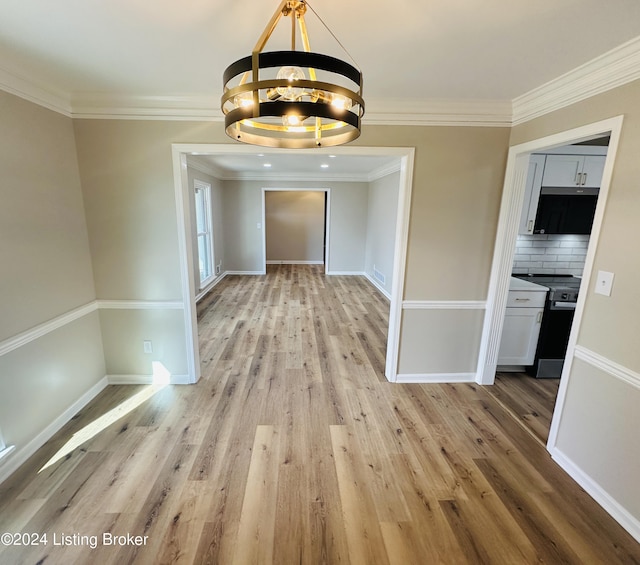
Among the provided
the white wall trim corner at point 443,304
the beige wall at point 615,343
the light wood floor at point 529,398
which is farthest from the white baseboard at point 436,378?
the beige wall at point 615,343

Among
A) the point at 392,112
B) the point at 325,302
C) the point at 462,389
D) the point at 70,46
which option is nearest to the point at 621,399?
the point at 462,389

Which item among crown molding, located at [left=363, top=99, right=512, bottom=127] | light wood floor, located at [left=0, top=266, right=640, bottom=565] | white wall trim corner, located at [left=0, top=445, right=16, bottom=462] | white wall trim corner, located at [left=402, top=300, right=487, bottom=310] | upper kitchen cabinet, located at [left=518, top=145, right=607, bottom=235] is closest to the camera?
light wood floor, located at [left=0, top=266, right=640, bottom=565]

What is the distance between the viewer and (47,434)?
2129 millimetres

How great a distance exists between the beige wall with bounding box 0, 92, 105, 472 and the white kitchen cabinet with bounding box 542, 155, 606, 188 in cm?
416

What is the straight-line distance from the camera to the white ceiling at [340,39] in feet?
4.33

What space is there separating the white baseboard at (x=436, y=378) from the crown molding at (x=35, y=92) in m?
3.44

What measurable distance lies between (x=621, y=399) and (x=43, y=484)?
3296 mm

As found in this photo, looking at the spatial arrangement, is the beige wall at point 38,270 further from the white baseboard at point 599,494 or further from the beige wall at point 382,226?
the beige wall at point 382,226

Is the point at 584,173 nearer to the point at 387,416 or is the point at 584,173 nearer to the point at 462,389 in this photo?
the point at 462,389

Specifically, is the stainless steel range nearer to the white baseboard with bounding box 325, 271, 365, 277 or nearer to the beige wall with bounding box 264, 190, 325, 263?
the white baseboard with bounding box 325, 271, 365, 277

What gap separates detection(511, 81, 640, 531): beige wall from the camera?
159 centimetres

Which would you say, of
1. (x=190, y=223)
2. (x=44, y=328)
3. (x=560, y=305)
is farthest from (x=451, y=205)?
(x=44, y=328)

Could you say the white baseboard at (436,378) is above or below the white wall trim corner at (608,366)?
below

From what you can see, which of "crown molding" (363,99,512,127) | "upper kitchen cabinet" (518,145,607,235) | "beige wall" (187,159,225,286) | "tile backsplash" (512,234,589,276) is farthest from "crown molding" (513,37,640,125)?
"beige wall" (187,159,225,286)
